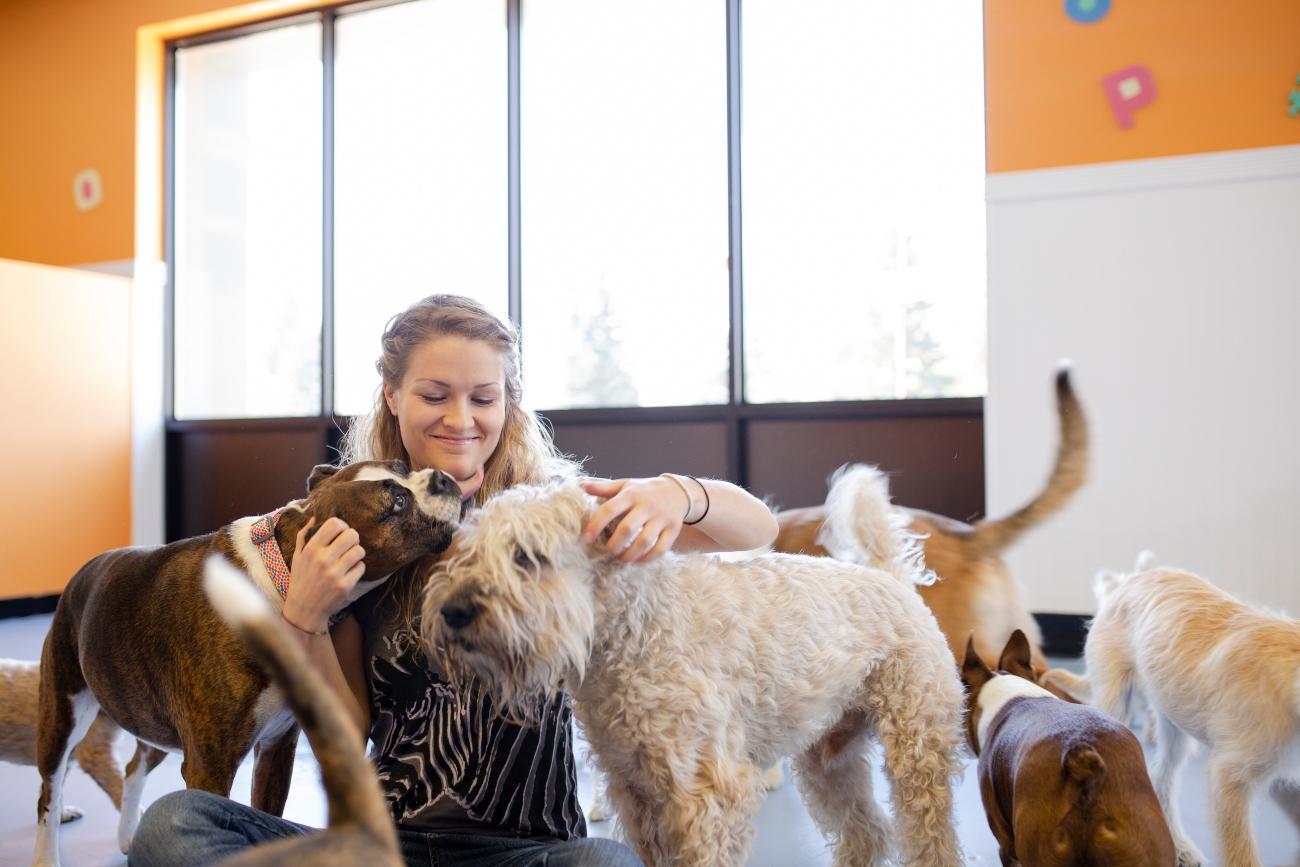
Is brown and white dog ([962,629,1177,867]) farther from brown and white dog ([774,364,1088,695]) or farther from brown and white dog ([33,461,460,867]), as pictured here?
brown and white dog ([33,461,460,867])

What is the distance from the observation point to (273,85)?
21.0 feet

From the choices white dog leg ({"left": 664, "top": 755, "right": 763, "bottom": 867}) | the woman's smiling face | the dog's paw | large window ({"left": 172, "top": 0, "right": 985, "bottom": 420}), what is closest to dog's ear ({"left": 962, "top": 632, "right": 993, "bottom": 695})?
white dog leg ({"left": 664, "top": 755, "right": 763, "bottom": 867})

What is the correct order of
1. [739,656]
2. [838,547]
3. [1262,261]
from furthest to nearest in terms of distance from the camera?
1. [1262,261]
2. [838,547]
3. [739,656]

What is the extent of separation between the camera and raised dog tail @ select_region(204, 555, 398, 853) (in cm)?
79

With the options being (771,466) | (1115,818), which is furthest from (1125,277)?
(1115,818)

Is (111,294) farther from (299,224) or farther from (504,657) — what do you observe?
(504,657)

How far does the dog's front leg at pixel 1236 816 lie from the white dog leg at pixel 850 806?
670 mm

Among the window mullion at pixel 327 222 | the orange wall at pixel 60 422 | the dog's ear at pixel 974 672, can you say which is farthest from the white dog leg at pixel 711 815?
the orange wall at pixel 60 422

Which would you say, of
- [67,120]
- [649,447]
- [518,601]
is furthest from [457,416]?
[67,120]

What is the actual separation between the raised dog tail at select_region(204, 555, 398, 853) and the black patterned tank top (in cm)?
53

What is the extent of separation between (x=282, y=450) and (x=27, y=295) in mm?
1820

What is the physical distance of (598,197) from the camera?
545 centimetres

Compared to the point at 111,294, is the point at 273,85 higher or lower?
higher

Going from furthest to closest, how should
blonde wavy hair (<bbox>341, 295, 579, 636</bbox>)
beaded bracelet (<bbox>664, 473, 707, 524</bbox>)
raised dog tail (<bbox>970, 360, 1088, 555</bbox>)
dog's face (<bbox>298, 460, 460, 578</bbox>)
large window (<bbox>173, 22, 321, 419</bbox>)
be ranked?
large window (<bbox>173, 22, 321, 419</bbox>) < raised dog tail (<bbox>970, 360, 1088, 555</bbox>) < blonde wavy hair (<bbox>341, 295, 579, 636</bbox>) < dog's face (<bbox>298, 460, 460, 578</bbox>) < beaded bracelet (<bbox>664, 473, 707, 524</bbox>)
